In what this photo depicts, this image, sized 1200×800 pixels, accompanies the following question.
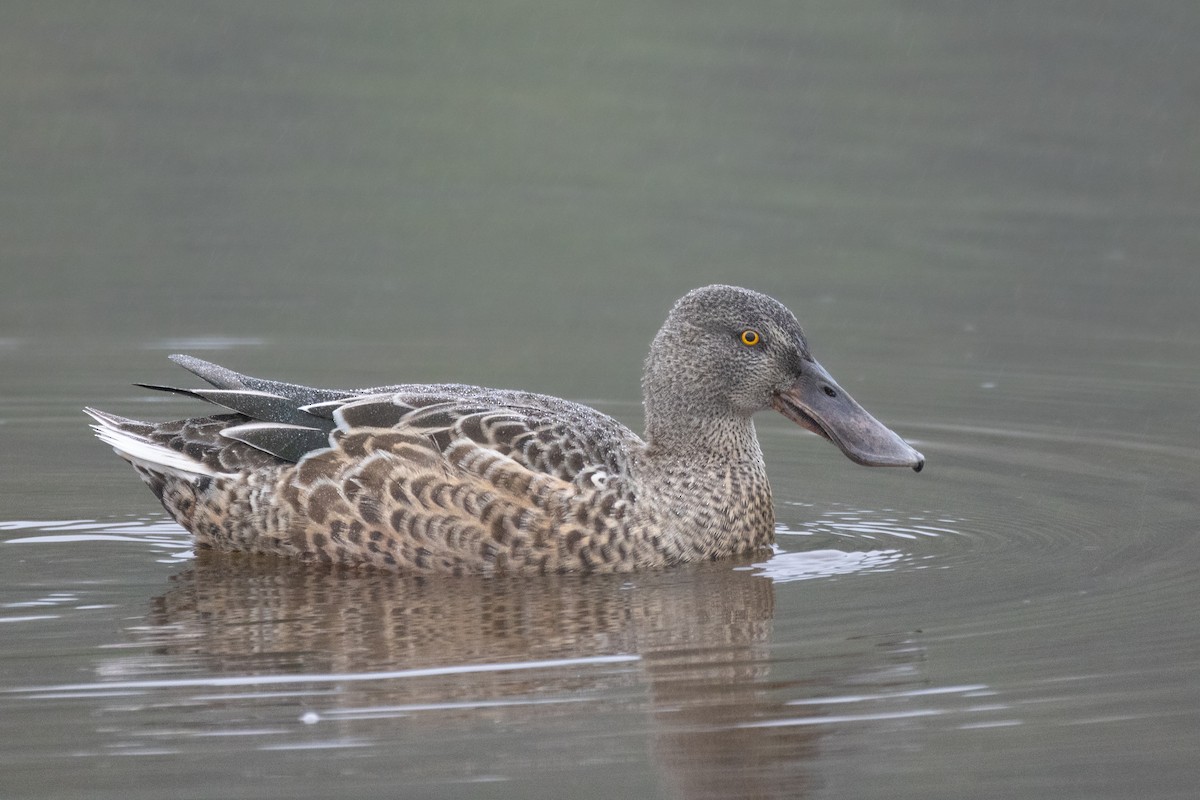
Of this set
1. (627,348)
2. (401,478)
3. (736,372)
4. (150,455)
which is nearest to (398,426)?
(401,478)

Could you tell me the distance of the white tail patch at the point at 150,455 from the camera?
9.20m

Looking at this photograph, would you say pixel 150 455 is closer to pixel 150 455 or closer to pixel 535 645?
pixel 150 455

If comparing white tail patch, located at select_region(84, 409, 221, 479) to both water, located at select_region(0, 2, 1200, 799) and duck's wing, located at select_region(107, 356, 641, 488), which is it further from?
water, located at select_region(0, 2, 1200, 799)

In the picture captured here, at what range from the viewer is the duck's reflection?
666 cm

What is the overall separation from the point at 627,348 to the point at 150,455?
5405 millimetres

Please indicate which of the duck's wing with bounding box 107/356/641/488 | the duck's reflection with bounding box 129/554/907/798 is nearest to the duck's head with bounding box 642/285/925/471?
the duck's wing with bounding box 107/356/641/488

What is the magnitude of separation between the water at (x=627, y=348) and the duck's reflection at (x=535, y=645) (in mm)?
25

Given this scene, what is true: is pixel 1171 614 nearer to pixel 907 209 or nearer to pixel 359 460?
pixel 359 460

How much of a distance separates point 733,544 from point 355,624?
2041 millimetres

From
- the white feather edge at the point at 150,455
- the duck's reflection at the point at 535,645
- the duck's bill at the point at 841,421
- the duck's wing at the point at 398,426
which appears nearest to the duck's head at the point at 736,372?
the duck's bill at the point at 841,421

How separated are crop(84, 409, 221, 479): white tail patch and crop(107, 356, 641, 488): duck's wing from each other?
0.03 metres

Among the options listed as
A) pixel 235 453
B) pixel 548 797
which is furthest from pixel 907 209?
pixel 548 797

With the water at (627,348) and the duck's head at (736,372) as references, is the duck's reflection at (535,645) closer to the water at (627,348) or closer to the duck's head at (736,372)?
the water at (627,348)

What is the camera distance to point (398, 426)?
29.3 ft
